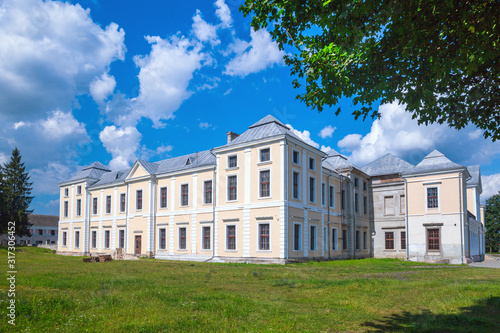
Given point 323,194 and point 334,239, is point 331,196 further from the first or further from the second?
point 334,239

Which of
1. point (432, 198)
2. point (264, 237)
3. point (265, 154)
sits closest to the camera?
point (264, 237)

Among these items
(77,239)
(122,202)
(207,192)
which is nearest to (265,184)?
(207,192)

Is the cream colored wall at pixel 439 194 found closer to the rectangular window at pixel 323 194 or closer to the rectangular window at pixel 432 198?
the rectangular window at pixel 432 198

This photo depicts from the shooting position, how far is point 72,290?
35.4 feet

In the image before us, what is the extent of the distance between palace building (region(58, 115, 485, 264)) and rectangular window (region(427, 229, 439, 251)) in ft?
0.27

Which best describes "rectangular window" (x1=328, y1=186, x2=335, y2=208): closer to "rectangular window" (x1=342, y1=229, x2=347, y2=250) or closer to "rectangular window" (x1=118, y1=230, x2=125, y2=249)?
"rectangular window" (x1=342, y1=229, x2=347, y2=250)

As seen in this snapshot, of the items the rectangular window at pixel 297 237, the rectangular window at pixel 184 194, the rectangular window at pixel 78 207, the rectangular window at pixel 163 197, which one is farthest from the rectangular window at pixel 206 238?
the rectangular window at pixel 78 207

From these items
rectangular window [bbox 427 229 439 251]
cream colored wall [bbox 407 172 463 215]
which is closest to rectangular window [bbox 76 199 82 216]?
cream colored wall [bbox 407 172 463 215]

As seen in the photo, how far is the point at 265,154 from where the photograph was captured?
29.8 m

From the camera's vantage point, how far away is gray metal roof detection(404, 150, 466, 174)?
113 ft

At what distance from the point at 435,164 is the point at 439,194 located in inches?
120

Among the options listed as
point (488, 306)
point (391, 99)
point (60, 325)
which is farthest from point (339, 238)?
point (60, 325)

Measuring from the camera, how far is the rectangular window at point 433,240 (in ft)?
114

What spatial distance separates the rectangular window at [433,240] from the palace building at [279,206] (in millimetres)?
84
